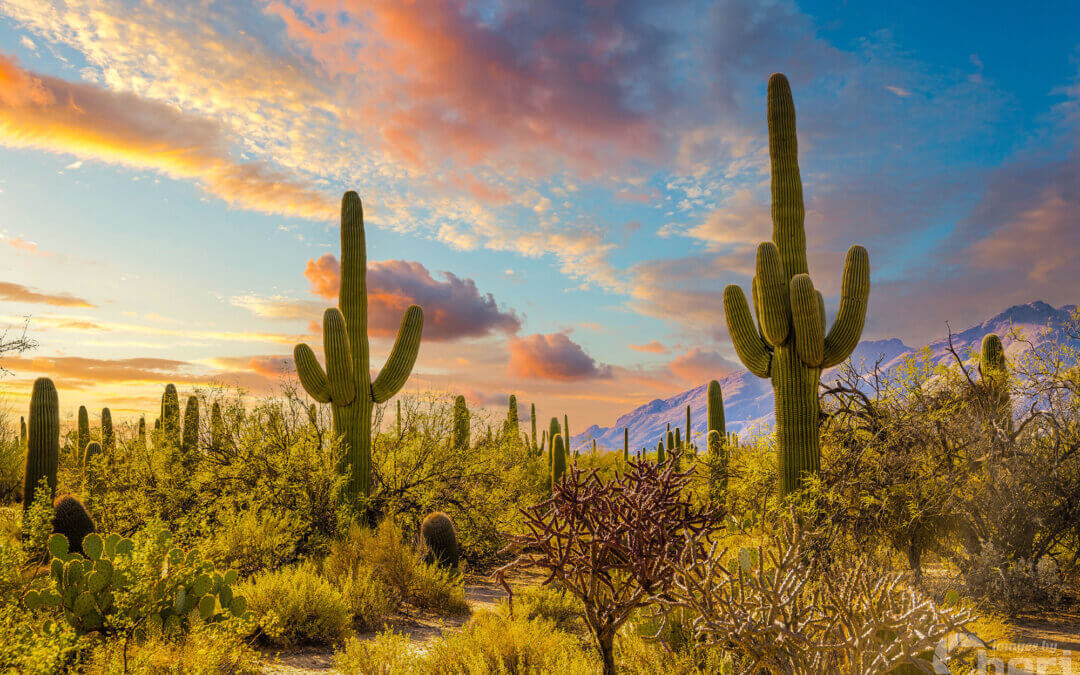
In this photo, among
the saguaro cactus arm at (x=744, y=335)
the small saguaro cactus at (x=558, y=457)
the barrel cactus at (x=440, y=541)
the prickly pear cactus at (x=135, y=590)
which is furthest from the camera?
the small saguaro cactus at (x=558, y=457)

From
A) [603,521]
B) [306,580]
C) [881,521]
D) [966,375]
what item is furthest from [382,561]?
[966,375]

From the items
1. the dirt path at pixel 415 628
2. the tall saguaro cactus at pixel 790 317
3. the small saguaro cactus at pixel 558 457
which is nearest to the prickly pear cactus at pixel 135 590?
the dirt path at pixel 415 628

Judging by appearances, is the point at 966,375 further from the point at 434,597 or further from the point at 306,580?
the point at 306,580

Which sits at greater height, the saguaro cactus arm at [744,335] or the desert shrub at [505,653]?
the saguaro cactus arm at [744,335]

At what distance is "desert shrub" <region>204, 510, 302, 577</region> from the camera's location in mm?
9545

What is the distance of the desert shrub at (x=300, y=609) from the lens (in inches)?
302

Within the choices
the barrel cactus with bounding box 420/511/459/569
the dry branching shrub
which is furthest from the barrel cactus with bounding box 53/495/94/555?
the dry branching shrub

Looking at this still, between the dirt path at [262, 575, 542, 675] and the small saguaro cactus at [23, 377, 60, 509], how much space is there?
988 cm

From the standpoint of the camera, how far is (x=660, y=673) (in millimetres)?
5293

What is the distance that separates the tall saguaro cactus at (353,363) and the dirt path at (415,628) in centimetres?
325

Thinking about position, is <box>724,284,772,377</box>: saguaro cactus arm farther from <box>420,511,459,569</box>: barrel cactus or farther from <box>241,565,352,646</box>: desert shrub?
<box>241,565,352,646</box>: desert shrub

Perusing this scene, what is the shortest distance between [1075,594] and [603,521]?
10134 millimetres

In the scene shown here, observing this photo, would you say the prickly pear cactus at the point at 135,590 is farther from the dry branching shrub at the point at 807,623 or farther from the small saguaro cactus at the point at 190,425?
the small saguaro cactus at the point at 190,425

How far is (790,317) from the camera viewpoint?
38.6 ft
